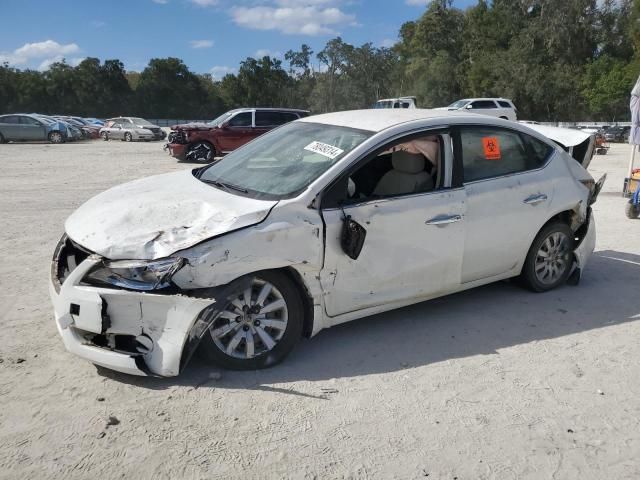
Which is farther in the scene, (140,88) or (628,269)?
(140,88)

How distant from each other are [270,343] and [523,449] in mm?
1633

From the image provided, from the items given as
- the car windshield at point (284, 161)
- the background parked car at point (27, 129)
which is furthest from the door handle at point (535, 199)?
the background parked car at point (27, 129)

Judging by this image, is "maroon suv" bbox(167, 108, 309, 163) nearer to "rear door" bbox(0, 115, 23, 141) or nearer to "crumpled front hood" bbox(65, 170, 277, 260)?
"rear door" bbox(0, 115, 23, 141)

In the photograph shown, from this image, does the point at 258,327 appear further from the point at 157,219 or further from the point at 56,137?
the point at 56,137

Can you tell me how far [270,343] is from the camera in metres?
3.77

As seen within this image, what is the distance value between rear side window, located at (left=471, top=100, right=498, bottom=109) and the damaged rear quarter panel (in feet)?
87.2

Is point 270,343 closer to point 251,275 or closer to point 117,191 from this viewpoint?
point 251,275

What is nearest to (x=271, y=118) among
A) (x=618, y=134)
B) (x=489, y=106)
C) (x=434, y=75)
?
(x=489, y=106)

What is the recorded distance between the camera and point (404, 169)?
466cm

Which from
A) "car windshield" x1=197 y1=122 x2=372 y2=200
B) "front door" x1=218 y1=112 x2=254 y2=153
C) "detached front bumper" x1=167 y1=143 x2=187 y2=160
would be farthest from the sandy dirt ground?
"front door" x1=218 y1=112 x2=254 y2=153

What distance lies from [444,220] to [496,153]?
96 cm

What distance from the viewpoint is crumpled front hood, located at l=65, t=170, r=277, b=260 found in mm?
3492

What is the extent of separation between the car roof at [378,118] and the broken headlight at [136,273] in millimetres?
1876

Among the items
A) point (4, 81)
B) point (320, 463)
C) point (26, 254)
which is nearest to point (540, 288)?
point (320, 463)
